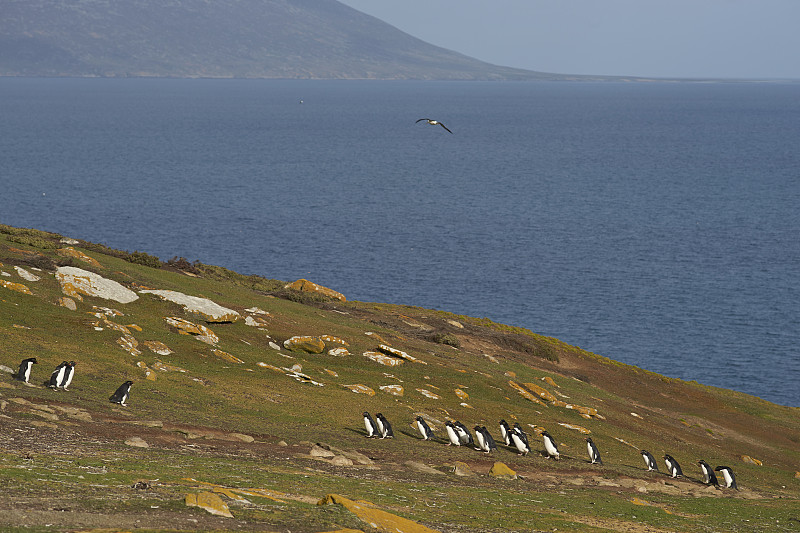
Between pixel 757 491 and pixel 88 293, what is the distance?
99.5ft

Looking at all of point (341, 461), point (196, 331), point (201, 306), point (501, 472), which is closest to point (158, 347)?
point (196, 331)

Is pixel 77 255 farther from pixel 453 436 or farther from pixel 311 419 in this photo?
pixel 453 436

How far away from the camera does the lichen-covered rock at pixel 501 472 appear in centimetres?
2950

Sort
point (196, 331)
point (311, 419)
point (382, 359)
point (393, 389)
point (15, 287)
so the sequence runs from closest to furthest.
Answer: point (311, 419)
point (15, 287)
point (393, 389)
point (196, 331)
point (382, 359)

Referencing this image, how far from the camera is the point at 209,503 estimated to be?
61.4 feet

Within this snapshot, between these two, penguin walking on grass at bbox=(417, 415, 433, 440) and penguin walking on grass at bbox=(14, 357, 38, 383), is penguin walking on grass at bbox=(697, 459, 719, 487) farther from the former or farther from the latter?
penguin walking on grass at bbox=(14, 357, 38, 383)

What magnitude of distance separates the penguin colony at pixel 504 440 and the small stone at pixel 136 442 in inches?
352

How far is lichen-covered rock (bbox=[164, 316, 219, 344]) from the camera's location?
39.8 meters

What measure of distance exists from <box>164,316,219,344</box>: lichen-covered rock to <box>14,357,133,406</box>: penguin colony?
9807 millimetres

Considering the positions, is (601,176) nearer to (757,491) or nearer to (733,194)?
(733,194)

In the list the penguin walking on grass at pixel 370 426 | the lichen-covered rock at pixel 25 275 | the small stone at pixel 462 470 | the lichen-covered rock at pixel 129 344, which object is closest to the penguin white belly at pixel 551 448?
the small stone at pixel 462 470

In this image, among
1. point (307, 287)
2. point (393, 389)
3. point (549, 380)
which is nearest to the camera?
point (393, 389)

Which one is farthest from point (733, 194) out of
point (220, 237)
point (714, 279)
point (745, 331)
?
point (220, 237)

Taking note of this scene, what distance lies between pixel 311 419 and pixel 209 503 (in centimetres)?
1430
